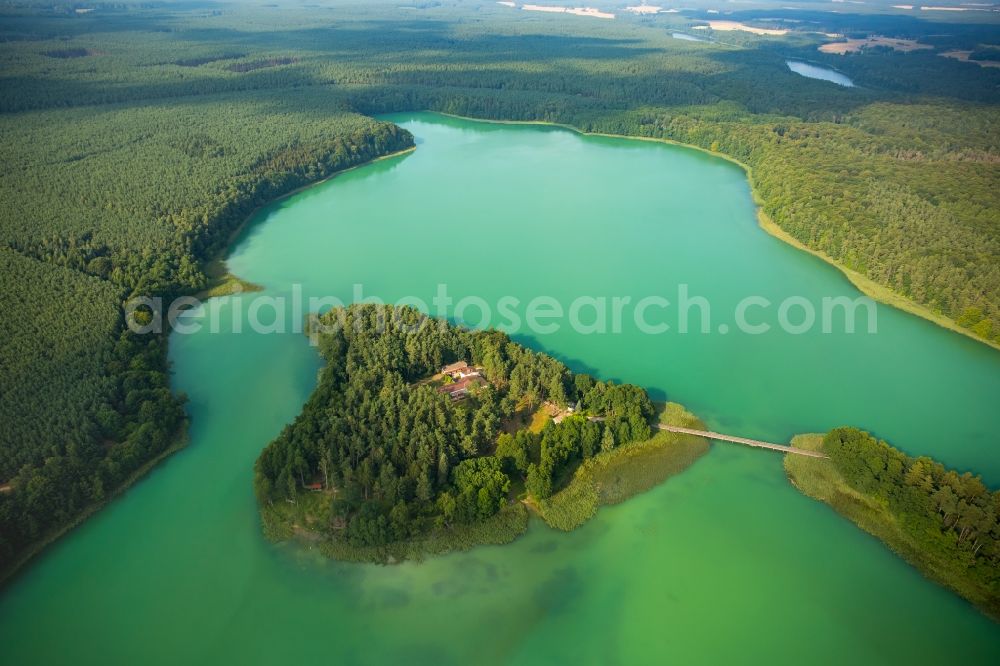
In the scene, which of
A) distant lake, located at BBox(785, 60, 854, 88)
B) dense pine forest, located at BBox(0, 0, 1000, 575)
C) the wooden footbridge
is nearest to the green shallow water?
the wooden footbridge

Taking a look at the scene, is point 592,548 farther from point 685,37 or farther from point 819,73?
point 685,37

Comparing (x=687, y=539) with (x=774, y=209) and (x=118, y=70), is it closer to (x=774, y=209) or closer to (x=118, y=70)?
(x=774, y=209)

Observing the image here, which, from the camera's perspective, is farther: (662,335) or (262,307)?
(262,307)

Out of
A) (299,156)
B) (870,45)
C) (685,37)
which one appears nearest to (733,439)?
(299,156)

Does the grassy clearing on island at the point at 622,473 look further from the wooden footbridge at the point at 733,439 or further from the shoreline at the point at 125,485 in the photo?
the shoreline at the point at 125,485

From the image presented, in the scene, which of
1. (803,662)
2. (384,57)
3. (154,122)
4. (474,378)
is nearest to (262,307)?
(474,378)

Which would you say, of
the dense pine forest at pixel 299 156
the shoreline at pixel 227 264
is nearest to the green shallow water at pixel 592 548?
the shoreline at pixel 227 264
